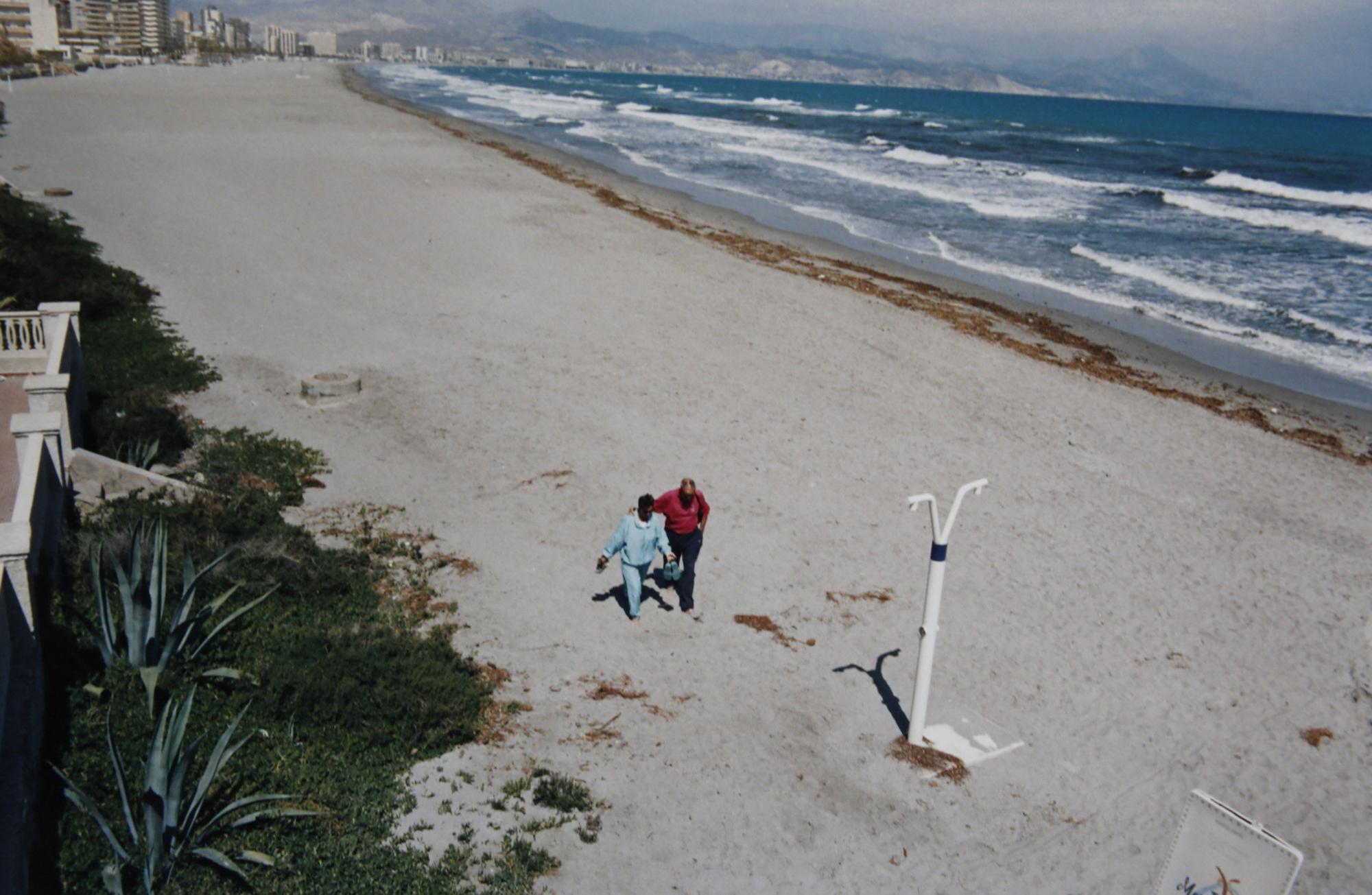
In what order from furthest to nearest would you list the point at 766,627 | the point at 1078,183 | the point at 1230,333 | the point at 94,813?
1. the point at 1078,183
2. the point at 1230,333
3. the point at 766,627
4. the point at 94,813

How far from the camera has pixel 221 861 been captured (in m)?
4.89

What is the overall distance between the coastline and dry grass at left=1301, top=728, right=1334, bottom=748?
7.82m

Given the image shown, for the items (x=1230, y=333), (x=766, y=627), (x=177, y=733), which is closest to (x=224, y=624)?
(x=177, y=733)

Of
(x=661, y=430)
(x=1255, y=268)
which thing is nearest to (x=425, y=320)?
(x=661, y=430)

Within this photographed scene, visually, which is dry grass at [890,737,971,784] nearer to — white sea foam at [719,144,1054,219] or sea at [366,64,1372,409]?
sea at [366,64,1372,409]

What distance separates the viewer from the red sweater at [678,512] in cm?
818

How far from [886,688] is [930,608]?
138 cm

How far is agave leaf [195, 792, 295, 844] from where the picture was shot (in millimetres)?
5117

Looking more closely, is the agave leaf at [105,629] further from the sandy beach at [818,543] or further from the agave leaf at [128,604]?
the sandy beach at [818,543]

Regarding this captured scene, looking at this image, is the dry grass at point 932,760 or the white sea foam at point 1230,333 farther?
the white sea foam at point 1230,333

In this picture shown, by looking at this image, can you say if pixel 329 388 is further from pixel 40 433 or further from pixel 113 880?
pixel 113 880

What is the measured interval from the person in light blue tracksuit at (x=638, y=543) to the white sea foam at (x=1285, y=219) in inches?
1343

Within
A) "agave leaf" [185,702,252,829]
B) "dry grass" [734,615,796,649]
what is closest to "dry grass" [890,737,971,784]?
"dry grass" [734,615,796,649]

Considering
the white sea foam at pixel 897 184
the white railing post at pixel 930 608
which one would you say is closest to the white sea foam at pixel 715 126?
the white sea foam at pixel 897 184
